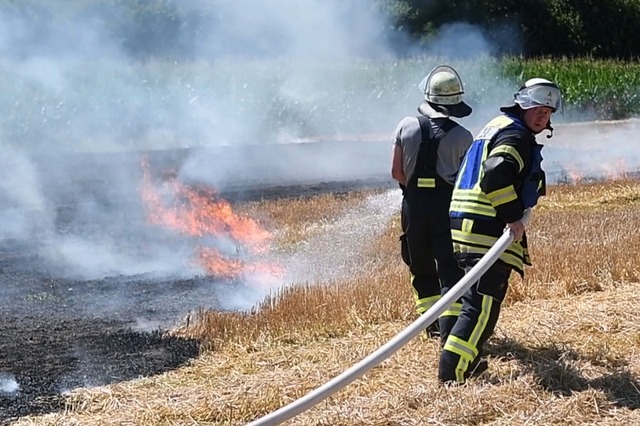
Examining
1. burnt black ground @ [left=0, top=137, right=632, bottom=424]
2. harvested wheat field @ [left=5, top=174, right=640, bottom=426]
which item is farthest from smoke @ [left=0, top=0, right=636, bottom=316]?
harvested wheat field @ [left=5, top=174, right=640, bottom=426]

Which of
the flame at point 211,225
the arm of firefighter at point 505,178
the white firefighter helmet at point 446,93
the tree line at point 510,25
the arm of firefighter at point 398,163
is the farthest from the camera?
the tree line at point 510,25

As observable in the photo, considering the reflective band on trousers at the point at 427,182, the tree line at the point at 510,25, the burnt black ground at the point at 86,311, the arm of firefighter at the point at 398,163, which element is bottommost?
the burnt black ground at the point at 86,311

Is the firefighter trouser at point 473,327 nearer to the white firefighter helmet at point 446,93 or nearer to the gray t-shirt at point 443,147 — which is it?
the gray t-shirt at point 443,147

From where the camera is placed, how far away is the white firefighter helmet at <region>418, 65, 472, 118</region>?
581cm

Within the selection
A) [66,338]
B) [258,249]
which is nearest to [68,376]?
[66,338]

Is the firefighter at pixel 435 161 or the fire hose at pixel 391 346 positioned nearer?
the fire hose at pixel 391 346

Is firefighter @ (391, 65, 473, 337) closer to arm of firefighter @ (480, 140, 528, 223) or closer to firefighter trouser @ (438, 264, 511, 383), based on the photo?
firefighter trouser @ (438, 264, 511, 383)

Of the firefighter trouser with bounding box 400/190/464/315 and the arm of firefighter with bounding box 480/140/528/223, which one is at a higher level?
the arm of firefighter with bounding box 480/140/528/223

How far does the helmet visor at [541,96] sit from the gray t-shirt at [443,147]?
0.74 m

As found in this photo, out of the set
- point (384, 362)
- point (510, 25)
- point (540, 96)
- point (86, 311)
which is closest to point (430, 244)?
point (384, 362)

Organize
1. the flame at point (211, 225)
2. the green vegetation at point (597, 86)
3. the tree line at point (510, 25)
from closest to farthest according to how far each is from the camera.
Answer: the flame at point (211, 225)
the tree line at point (510, 25)
the green vegetation at point (597, 86)

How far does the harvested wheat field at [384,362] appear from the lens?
4.84m

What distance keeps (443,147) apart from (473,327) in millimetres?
1235

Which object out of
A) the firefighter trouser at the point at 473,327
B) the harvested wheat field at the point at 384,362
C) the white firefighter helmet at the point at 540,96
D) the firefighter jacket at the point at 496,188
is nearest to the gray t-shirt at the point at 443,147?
the firefighter jacket at the point at 496,188
